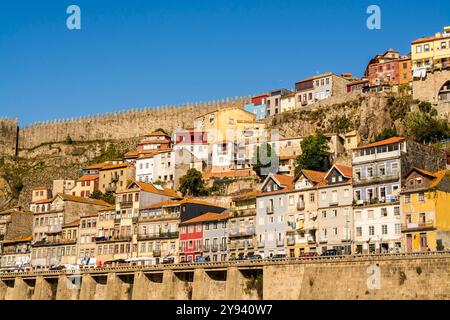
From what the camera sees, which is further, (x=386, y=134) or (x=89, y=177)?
(x=89, y=177)

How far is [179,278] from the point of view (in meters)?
85.0

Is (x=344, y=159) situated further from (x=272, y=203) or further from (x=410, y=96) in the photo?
(x=272, y=203)

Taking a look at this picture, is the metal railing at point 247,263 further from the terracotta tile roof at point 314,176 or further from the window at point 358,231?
the terracotta tile roof at point 314,176

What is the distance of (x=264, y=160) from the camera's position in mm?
117688

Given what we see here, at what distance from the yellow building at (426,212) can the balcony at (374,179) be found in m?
2.66

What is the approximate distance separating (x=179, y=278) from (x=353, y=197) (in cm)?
1921

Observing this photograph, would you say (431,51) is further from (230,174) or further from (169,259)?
(169,259)

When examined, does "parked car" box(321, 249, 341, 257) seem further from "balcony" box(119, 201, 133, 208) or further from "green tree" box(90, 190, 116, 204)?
"green tree" box(90, 190, 116, 204)

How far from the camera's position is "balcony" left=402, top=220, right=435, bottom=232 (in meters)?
73.8

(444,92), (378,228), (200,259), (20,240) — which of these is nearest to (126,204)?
(200,259)

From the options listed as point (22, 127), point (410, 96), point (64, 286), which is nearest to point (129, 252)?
point (64, 286)

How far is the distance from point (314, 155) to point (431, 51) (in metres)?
25.7
